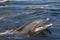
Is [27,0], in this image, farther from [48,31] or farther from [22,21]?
[48,31]

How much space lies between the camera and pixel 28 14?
1061 cm

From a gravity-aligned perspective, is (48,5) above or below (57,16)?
above

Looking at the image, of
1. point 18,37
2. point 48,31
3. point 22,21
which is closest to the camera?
point 18,37

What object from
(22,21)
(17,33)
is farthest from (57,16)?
(17,33)

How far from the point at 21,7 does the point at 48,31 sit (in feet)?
13.5

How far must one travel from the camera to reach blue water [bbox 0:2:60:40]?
8.75 meters

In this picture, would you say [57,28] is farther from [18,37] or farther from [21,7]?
[21,7]

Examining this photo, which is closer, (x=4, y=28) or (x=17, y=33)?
(x=17, y=33)

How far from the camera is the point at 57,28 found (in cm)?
871

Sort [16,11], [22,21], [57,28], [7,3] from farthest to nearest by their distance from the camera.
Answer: [7,3] → [16,11] → [22,21] → [57,28]

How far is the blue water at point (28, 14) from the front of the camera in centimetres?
875

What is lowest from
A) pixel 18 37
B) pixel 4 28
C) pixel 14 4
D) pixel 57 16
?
pixel 18 37

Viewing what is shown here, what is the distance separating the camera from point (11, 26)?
909cm

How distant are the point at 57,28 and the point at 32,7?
3.46 metres
